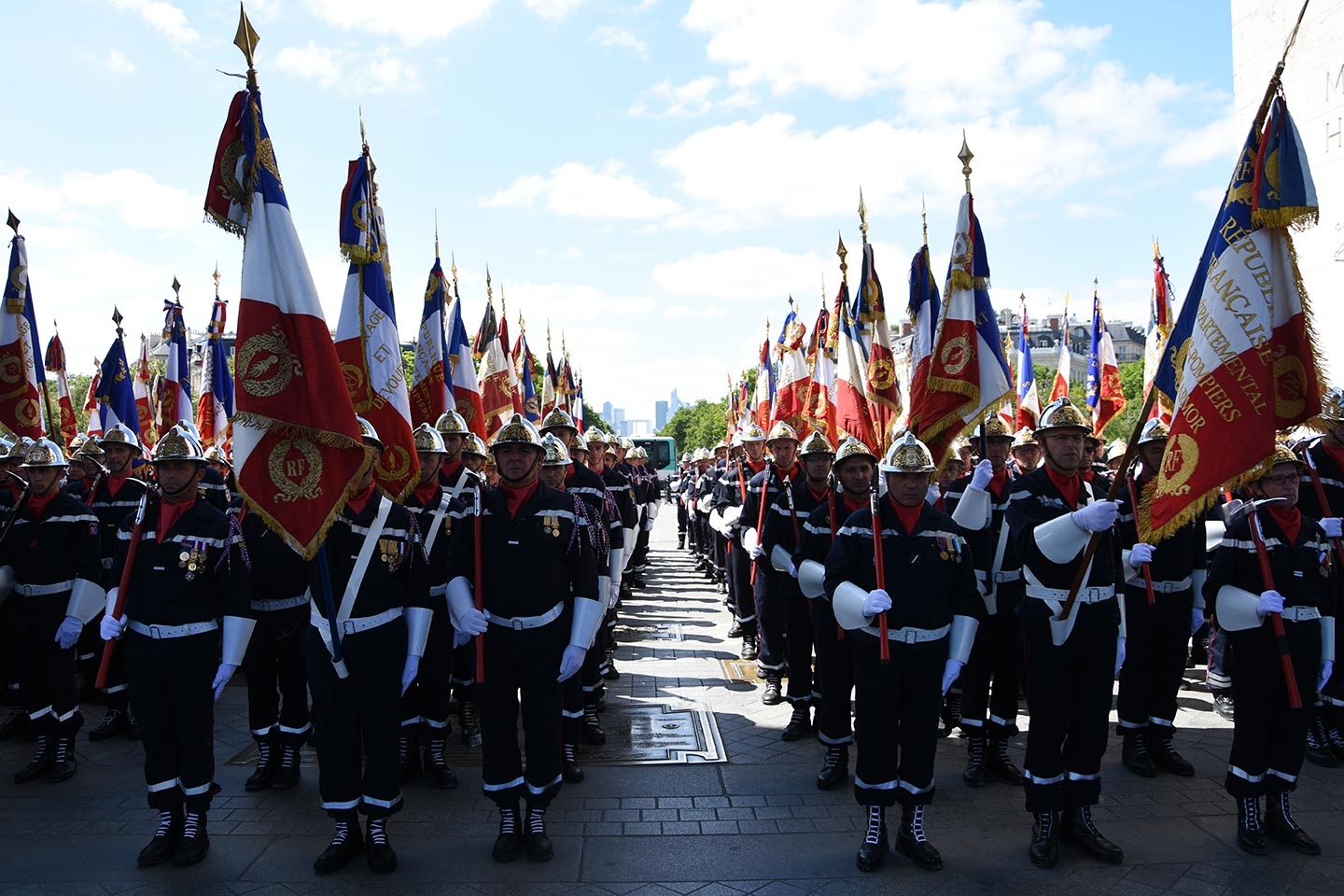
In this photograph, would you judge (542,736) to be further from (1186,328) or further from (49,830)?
(1186,328)

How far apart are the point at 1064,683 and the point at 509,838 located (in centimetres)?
335

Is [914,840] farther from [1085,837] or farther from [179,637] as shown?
[179,637]

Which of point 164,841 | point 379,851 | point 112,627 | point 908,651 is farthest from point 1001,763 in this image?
point 112,627

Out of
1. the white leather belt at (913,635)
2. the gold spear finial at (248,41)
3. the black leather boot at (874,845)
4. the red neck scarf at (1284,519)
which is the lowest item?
the black leather boot at (874,845)

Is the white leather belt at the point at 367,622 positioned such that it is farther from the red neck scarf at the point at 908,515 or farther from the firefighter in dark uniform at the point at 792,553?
the firefighter in dark uniform at the point at 792,553

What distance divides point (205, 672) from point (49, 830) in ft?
5.63

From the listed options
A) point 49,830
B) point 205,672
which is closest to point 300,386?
point 205,672

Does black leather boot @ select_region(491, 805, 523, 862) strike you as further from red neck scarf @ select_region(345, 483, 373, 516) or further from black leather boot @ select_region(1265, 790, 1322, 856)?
black leather boot @ select_region(1265, 790, 1322, 856)

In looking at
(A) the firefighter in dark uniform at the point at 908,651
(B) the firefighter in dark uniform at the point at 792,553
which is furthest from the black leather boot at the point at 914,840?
(B) the firefighter in dark uniform at the point at 792,553

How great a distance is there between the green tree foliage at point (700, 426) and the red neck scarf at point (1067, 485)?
178 ft

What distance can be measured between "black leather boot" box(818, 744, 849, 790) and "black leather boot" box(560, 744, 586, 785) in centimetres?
174

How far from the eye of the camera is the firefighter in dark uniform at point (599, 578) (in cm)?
676

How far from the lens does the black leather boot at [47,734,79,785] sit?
22.6ft

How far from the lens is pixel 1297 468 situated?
583cm
